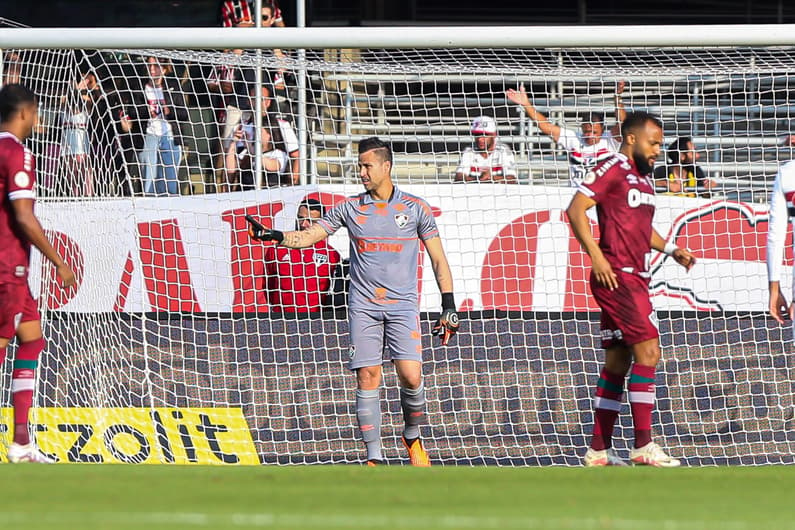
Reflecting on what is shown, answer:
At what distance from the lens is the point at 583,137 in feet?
33.0

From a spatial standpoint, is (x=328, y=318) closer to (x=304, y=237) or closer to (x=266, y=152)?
(x=266, y=152)

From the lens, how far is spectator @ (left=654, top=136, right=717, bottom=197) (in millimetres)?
10055

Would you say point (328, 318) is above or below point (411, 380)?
above

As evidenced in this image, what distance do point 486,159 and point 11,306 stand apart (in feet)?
15.6

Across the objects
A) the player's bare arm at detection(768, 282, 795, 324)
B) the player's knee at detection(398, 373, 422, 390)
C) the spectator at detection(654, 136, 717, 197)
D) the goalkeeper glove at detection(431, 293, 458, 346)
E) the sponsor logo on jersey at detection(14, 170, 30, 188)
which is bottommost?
the player's knee at detection(398, 373, 422, 390)

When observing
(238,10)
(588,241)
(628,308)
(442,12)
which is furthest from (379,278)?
(442,12)

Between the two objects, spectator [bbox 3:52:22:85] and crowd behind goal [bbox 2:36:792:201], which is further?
crowd behind goal [bbox 2:36:792:201]

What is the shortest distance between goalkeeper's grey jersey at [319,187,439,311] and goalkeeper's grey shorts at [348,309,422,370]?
2.0 inches

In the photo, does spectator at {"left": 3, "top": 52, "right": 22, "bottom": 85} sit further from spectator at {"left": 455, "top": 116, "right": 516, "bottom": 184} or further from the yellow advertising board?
spectator at {"left": 455, "top": 116, "right": 516, "bottom": 184}

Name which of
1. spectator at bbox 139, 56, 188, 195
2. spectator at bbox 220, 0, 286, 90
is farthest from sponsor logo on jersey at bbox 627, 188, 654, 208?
spectator at bbox 220, 0, 286, 90

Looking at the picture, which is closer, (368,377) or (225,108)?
(368,377)

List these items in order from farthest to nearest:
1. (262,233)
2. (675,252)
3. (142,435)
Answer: (142,435), (262,233), (675,252)

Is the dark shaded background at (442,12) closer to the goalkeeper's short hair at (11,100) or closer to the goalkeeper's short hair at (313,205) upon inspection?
the goalkeeper's short hair at (313,205)

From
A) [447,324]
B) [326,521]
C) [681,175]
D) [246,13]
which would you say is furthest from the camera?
[246,13]
